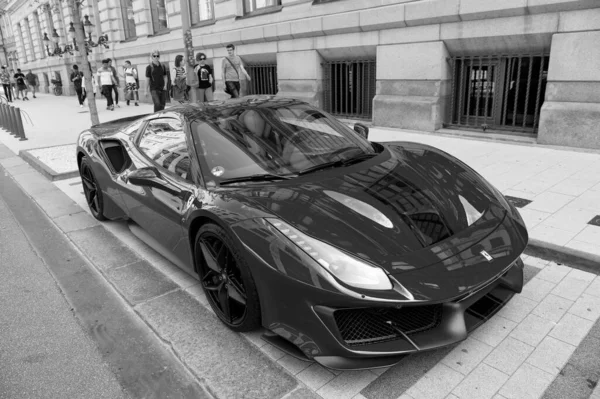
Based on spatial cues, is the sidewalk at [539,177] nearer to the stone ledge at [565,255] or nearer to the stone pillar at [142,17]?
the stone ledge at [565,255]

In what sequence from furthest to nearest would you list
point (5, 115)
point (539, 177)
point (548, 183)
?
1. point (5, 115)
2. point (539, 177)
3. point (548, 183)

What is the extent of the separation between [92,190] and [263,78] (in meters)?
10.1

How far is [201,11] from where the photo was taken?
1719cm

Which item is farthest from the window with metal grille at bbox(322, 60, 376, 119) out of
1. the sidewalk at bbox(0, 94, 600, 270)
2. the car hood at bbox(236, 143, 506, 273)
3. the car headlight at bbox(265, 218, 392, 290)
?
the car headlight at bbox(265, 218, 392, 290)

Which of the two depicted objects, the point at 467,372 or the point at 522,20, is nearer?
the point at 467,372

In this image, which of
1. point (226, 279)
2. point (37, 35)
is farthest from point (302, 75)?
point (37, 35)

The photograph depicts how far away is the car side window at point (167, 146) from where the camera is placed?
3.36m

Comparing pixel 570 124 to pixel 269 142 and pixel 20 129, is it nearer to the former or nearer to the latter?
pixel 269 142

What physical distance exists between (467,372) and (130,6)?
955 inches

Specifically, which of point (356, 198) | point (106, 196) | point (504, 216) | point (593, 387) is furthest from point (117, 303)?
point (593, 387)

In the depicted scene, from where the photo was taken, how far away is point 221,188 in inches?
117

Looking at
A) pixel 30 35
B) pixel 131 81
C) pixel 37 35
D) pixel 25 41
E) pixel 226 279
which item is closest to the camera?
pixel 226 279

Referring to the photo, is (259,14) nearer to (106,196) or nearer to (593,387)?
(106,196)

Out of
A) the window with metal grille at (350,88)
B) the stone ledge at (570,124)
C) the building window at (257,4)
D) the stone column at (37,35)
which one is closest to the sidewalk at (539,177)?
the stone ledge at (570,124)
